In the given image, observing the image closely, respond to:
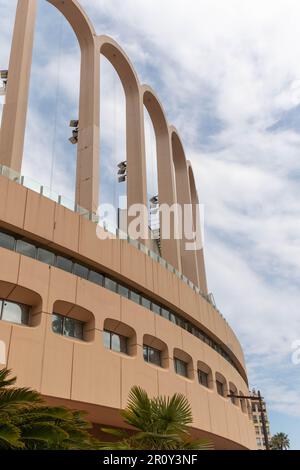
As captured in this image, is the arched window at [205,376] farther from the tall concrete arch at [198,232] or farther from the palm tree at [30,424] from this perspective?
the palm tree at [30,424]

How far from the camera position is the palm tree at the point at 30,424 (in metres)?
7.70

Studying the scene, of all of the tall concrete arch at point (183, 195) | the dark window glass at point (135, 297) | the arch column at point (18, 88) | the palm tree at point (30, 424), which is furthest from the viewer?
Answer: the tall concrete arch at point (183, 195)

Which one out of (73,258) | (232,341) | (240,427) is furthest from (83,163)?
(240,427)

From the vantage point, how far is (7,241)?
55.5ft

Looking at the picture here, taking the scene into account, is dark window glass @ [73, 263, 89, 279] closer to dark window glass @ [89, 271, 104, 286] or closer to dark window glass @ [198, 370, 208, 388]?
dark window glass @ [89, 271, 104, 286]

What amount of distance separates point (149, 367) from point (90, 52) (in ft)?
69.3

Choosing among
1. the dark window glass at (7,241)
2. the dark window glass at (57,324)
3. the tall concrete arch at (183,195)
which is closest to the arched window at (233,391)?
the tall concrete arch at (183,195)

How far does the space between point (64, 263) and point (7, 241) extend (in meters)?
2.78

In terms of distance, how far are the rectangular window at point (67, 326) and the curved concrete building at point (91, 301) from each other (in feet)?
0.13

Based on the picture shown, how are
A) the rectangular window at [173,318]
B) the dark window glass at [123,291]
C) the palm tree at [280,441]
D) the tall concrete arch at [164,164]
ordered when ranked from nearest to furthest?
the dark window glass at [123,291]
the rectangular window at [173,318]
the tall concrete arch at [164,164]
the palm tree at [280,441]

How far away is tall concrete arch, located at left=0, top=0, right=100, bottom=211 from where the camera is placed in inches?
851

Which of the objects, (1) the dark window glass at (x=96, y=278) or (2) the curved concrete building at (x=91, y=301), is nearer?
(2) the curved concrete building at (x=91, y=301)

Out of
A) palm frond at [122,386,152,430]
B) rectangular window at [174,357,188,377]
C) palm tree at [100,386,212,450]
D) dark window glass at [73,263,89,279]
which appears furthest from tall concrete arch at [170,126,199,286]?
palm frond at [122,386,152,430]

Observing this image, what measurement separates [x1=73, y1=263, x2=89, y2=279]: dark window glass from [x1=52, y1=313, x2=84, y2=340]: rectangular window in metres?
1.99
